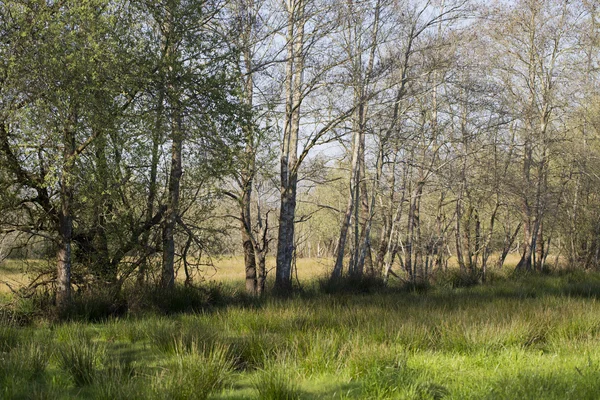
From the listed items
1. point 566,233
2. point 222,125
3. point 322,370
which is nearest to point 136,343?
point 322,370

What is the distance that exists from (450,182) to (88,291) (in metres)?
9.05

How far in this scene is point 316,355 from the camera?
5.09 meters

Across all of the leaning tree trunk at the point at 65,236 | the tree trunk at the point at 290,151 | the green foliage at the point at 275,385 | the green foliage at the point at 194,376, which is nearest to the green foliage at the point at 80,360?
the green foliage at the point at 194,376

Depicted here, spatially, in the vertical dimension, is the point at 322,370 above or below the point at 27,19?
below

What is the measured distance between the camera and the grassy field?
14.1 feet

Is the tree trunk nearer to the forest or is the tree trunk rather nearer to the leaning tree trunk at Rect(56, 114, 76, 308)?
the forest

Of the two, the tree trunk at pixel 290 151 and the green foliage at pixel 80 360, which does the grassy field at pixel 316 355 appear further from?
the tree trunk at pixel 290 151

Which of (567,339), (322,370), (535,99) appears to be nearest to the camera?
(322,370)

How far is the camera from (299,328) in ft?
21.7

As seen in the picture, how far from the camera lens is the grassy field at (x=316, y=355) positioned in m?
4.29

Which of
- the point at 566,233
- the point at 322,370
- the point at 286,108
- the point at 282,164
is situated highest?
the point at 286,108

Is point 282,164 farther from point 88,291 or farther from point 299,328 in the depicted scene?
point 299,328

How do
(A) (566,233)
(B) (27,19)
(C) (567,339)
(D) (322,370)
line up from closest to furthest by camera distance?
(D) (322,370) < (C) (567,339) < (B) (27,19) < (A) (566,233)

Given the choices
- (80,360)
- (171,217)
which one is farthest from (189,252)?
(80,360)
